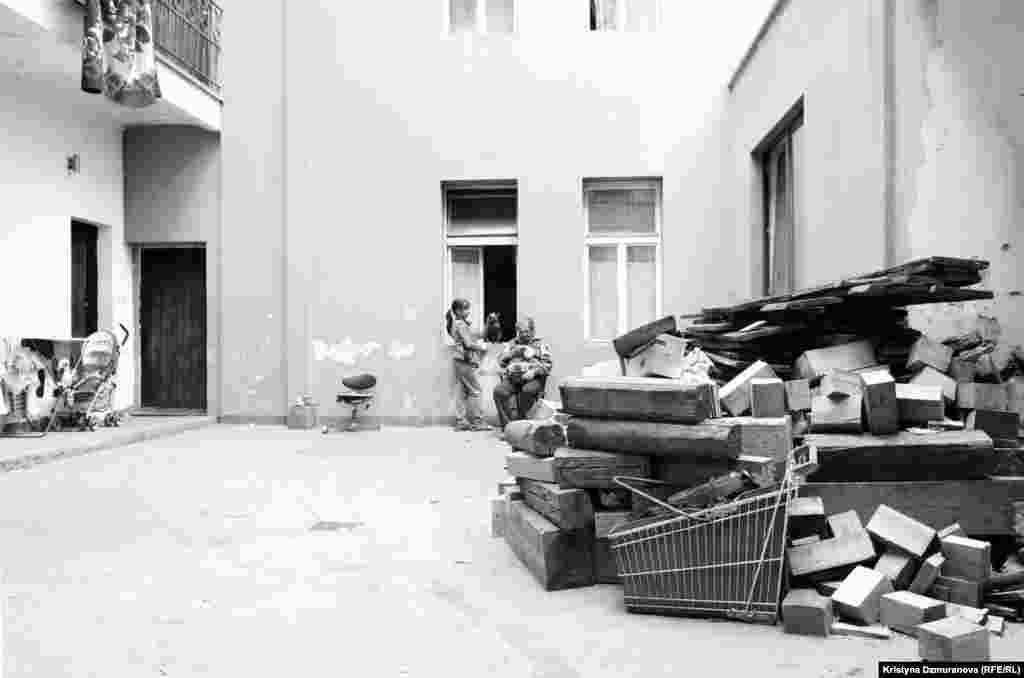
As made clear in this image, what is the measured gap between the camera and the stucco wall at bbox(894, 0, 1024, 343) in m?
5.88

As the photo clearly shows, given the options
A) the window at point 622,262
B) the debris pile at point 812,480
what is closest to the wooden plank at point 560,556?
the debris pile at point 812,480

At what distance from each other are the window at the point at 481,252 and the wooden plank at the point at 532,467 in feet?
26.2

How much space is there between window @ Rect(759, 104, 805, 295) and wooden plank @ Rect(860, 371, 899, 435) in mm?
4718

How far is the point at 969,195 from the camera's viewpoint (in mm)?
5910

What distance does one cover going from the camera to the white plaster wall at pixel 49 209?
10688mm

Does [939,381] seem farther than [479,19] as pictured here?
No

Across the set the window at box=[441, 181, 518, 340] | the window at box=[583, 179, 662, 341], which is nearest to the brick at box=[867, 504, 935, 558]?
the window at box=[583, 179, 662, 341]

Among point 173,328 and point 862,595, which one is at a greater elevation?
point 173,328

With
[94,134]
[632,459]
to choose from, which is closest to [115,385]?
[94,134]

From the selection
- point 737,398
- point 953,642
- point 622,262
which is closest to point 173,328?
point 622,262

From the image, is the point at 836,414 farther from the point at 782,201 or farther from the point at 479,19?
the point at 479,19

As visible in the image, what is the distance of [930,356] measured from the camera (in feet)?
16.7

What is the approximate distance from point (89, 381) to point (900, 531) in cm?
1056

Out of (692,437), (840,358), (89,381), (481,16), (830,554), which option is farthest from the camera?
(481,16)
